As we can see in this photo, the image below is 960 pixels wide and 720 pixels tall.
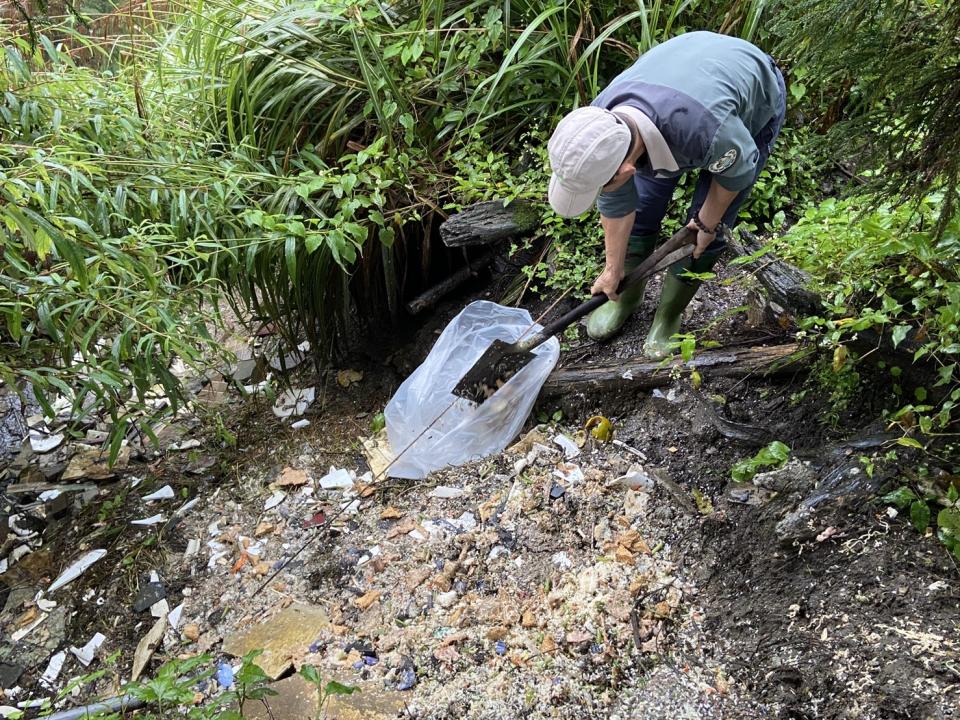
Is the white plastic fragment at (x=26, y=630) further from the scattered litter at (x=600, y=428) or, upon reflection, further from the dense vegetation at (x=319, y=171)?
the scattered litter at (x=600, y=428)

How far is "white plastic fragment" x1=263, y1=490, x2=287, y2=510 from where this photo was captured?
8.32ft

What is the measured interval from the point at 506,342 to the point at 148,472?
5.37 ft

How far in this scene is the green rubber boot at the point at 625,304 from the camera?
92.4 inches

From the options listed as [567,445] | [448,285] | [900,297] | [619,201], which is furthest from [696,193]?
[448,285]

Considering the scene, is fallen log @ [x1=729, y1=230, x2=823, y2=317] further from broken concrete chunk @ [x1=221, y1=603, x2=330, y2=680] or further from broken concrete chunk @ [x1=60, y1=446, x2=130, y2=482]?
broken concrete chunk @ [x1=60, y1=446, x2=130, y2=482]

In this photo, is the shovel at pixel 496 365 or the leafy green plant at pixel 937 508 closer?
the leafy green plant at pixel 937 508

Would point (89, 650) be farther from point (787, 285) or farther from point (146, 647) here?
point (787, 285)

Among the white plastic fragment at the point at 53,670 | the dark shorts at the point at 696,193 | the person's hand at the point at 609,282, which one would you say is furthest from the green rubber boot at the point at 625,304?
the white plastic fragment at the point at 53,670

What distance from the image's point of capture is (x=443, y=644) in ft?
5.80

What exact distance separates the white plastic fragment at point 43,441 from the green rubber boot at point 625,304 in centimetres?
250

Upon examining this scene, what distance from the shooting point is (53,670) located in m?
2.10

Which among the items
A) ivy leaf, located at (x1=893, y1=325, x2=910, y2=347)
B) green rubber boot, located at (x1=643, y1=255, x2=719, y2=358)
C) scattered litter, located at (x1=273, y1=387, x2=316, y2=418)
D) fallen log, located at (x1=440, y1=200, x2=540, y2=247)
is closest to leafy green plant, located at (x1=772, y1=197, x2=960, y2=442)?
ivy leaf, located at (x1=893, y1=325, x2=910, y2=347)

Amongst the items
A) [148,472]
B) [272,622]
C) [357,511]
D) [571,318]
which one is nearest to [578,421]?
[571,318]

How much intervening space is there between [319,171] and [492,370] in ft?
3.65
